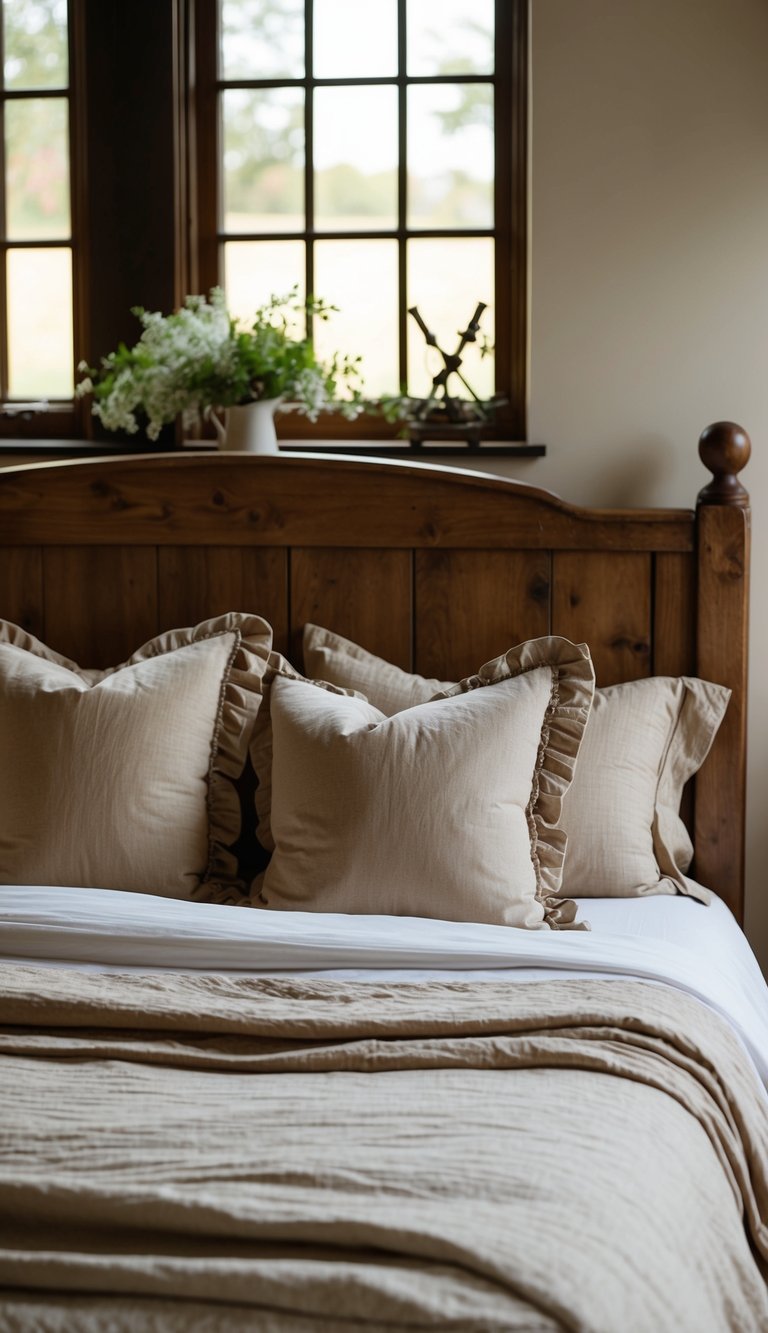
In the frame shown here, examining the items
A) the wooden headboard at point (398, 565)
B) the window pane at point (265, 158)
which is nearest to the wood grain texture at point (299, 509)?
the wooden headboard at point (398, 565)

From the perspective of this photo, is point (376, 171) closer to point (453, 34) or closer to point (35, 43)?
point (453, 34)

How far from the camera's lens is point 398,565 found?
2.36 m

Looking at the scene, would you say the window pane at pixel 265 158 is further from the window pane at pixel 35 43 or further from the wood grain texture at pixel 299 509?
the wood grain texture at pixel 299 509

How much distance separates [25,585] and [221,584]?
1.34 ft

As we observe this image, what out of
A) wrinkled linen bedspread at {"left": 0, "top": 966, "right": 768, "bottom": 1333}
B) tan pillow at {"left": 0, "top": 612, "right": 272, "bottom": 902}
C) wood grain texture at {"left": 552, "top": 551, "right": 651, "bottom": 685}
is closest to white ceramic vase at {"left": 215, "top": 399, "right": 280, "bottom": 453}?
tan pillow at {"left": 0, "top": 612, "right": 272, "bottom": 902}

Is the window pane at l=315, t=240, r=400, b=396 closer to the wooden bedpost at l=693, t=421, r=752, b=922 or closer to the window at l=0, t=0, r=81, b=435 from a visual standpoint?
the window at l=0, t=0, r=81, b=435

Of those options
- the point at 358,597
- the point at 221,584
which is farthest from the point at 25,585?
the point at 358,597

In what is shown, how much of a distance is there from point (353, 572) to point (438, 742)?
571 millimetres

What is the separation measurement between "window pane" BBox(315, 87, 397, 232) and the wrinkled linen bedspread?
1.77 meters

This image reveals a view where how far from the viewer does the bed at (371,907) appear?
3.36ft

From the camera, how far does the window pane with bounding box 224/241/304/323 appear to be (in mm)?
2682

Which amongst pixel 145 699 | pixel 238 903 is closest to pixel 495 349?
pixel 145 699

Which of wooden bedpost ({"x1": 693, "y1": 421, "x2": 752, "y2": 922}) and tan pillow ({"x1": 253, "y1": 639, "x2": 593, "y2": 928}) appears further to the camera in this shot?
wooden bedpost ({"x1": 693, "y1": 421, "x2": 752, "y2": 922})

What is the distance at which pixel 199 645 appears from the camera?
7.14 feet
